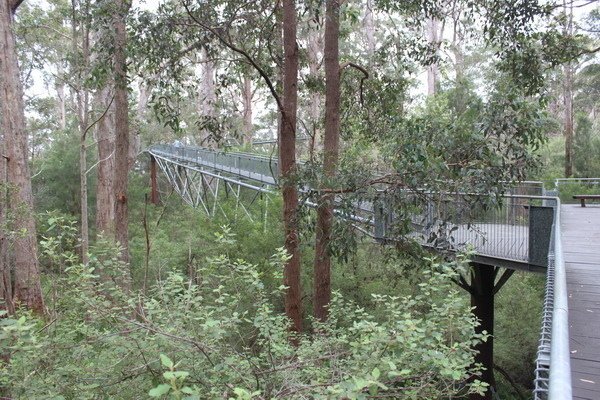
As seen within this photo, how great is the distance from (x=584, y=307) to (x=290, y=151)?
14.9 feet

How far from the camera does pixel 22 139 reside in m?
9.55

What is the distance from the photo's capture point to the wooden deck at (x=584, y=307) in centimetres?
344

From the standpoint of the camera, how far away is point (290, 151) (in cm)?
776

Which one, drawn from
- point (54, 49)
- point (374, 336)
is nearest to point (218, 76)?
point (374, 336)

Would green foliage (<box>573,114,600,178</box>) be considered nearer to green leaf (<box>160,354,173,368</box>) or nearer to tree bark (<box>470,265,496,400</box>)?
tree bark (<box>470,265,496,400</box>)

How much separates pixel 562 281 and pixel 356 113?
7.82 metres

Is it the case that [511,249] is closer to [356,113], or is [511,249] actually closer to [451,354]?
[356,113]

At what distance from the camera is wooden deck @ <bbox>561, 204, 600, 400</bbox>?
344cm

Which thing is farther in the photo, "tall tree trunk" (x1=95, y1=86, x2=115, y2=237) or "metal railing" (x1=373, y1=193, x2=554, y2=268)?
"tall tree trunk" (x1=95, y1=86, x2=115, y2=237)

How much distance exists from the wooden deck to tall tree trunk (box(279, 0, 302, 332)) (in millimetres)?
3677

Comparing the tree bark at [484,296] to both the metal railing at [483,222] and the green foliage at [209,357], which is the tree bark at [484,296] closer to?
the metal railing at [483,222]

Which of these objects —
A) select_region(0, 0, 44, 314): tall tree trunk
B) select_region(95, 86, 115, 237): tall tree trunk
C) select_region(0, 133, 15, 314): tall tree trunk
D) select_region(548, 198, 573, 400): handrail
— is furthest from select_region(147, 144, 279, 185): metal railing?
select_region(548, 198, 573, 400): handrail

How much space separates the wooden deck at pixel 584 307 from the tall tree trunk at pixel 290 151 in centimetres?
368

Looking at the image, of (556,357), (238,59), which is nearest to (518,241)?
(238,59)
